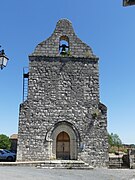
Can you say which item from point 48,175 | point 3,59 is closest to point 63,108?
point 48,175

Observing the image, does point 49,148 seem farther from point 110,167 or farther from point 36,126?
point 110,167

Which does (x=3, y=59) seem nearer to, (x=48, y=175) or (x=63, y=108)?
(x=48, y=175)

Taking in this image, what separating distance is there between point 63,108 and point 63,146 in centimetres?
239

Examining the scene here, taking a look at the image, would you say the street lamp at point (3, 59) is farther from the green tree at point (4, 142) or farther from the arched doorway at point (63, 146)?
the green tree at point (4, 142)

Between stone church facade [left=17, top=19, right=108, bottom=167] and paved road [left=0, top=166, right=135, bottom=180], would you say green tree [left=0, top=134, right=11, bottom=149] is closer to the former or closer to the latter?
stone church facade [left=17, top=19, right=108, bottom=167]

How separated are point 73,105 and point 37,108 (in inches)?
89.1

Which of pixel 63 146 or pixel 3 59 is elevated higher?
pixel 3 59

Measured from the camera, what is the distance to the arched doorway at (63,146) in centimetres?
1457

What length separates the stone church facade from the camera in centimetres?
1412

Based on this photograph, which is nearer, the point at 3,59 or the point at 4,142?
the point at 3,59

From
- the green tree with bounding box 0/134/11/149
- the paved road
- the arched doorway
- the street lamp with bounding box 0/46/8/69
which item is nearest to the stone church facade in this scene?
the arched doorway

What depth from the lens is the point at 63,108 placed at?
14.7 meters

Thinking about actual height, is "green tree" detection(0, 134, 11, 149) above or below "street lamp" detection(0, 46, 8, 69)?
below

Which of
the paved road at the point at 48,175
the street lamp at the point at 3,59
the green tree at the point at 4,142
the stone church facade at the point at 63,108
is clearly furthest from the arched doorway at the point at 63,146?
the green tree at the point at 4,142
